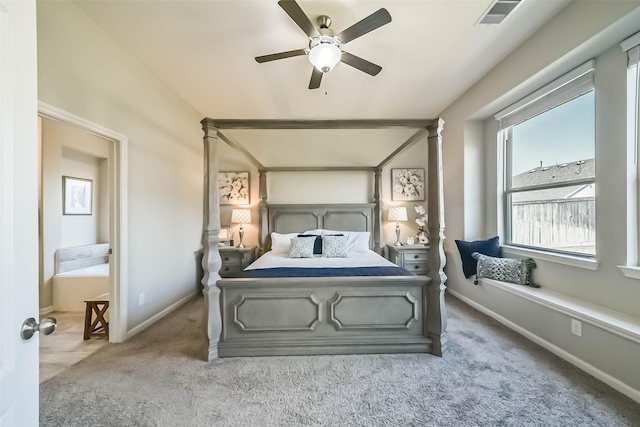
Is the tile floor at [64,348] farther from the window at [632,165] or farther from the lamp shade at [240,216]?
the window at [632,165]

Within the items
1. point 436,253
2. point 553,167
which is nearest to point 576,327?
point 436,253

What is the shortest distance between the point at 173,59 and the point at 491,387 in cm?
389

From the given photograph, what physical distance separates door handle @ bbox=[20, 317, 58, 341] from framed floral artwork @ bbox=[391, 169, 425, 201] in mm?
4313

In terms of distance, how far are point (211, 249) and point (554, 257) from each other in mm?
3156

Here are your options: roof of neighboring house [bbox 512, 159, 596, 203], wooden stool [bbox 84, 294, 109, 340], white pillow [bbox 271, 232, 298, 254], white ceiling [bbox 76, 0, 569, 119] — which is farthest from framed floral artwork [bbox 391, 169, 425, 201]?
wooden stool [bbox 84, 294, 109, 340]

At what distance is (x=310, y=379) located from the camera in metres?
1.81

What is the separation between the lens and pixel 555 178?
2496 millimetres

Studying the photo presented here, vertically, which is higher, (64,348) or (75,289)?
(75,289)

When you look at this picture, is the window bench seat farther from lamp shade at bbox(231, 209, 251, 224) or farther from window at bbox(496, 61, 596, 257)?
lamp shade at bbox(231, 209, 251, 224)

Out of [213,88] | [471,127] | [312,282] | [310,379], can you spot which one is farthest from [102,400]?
[471,127]

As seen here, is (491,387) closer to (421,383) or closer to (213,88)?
(421,383)

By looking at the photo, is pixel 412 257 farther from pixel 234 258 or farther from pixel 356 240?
pixel 234 258

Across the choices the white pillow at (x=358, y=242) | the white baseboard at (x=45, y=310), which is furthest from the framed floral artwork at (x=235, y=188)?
the white baseboard at (x=45, y=310)

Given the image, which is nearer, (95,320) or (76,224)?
(95,320)
